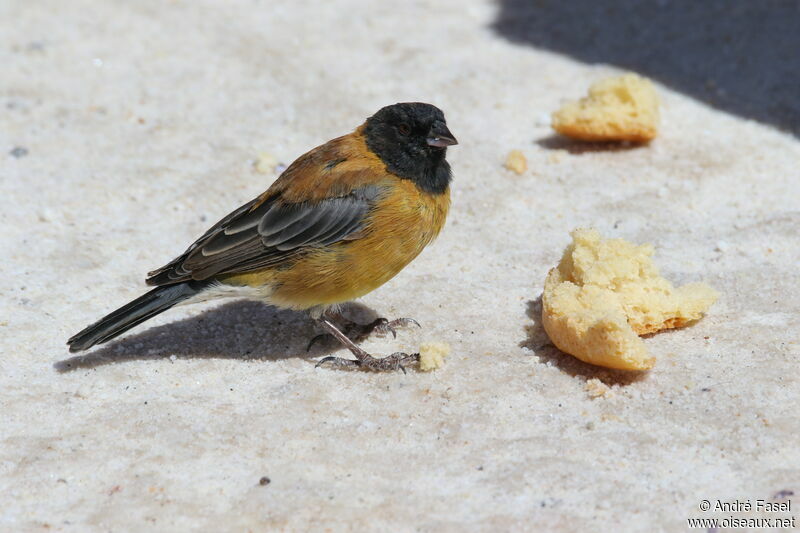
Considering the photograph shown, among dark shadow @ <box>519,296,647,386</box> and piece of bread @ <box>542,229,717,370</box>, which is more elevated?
piece of bread @ <box>542,229,717,370</box>

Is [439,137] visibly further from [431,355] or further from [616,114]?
[616,114]

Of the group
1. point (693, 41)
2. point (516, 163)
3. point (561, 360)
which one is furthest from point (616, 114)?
point (561, 360)

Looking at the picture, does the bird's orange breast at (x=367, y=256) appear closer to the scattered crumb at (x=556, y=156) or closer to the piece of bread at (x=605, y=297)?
the piece of bread at (x=605, y=297)

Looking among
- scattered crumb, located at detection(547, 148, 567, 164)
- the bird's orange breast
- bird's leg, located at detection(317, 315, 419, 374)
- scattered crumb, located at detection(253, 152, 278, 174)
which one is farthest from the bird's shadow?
scattered crumb, located at detection(547, 148, 567, 164)

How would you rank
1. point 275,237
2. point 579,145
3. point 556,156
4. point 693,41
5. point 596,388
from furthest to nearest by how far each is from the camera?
point 693,41 < point 579,145 < point 556,156 < point 275,237 < point 596,388

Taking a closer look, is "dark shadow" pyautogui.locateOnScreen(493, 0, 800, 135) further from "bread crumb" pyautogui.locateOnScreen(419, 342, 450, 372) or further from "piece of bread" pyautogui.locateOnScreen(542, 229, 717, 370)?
"bread crumb" pyautogui.locateOnScreen(419, 342, 450, 372)

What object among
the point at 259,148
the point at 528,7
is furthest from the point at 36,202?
the point at 528,7

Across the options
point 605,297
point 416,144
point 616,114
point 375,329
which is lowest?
point 375,329

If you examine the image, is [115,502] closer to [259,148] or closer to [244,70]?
[259,148]
